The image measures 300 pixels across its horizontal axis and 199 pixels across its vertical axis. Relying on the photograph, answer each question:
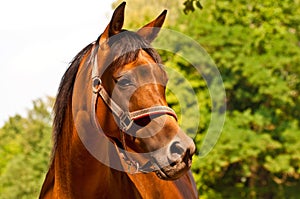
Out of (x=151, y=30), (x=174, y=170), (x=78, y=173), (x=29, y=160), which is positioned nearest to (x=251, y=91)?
→ (x=29, y=160)

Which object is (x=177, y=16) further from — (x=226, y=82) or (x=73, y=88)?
(x=73, y=88)

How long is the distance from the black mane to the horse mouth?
2.63ft

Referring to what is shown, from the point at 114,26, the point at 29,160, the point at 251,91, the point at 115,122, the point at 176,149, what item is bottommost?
the point at 251,91

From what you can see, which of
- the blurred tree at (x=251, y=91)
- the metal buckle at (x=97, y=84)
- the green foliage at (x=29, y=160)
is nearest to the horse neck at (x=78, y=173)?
the metal buckle at (x=97, y=84)

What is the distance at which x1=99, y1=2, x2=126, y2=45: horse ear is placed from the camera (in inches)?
202

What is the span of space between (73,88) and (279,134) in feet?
77.0

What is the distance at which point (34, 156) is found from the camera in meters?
27.7

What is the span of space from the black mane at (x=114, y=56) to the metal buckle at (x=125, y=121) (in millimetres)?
366

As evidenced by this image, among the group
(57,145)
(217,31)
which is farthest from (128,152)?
(217,31)

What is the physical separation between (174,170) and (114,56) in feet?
3.10

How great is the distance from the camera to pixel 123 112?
511cm

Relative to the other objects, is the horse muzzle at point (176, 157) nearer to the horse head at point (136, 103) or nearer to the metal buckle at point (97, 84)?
the horse head at point (136, 103)

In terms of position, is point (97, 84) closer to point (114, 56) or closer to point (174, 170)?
point (114, 56)

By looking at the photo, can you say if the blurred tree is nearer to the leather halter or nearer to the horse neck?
the horse neck
